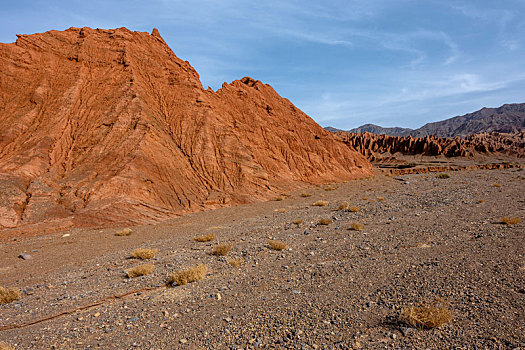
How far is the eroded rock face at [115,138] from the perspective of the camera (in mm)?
19031

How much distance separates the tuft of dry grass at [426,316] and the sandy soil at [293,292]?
0.11 meters

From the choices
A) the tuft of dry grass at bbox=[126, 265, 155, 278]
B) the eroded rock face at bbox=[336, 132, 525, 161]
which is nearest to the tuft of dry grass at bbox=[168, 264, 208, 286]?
the tuft of dry grass at bbox=[126, 265, 155, 278]

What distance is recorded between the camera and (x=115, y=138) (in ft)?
76.3

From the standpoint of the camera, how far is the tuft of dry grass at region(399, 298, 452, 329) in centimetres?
459

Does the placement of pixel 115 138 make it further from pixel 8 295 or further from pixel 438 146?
pixel 438 146

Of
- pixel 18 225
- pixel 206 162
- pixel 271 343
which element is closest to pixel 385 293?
pixel 271 343

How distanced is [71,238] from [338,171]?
36312 mm

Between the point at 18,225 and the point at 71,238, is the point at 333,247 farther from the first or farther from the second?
the point at 18,225

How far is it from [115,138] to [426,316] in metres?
24.7

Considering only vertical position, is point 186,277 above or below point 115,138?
below

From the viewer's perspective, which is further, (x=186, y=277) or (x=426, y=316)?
(x=186, y=277)

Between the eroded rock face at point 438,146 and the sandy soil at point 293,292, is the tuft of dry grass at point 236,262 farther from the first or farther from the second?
the eroded rock face at point 438,146

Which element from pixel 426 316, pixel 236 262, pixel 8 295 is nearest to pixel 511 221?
pixel 426 316

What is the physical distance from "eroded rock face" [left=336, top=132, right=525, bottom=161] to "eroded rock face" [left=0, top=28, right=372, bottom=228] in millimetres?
61005
